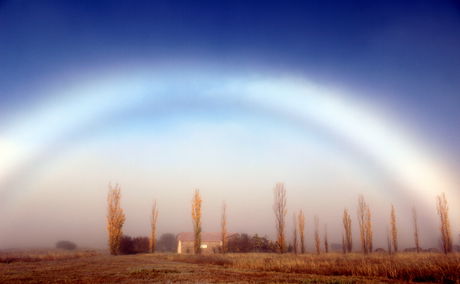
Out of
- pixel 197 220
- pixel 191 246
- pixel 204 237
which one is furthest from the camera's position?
pixel 204 237

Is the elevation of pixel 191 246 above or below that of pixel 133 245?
below

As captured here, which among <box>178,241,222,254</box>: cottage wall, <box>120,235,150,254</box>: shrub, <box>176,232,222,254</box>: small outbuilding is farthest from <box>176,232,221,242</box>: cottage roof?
<box>120,235,150,254</box>: shrub

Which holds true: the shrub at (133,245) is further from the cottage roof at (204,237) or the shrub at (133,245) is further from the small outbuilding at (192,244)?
the cottage roof at (204,237)

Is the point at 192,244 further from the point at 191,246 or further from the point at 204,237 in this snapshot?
the point at 204,237

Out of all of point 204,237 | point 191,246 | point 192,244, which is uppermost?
point 204,237

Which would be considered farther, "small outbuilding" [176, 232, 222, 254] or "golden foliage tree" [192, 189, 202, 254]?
"small outbuilding" [176, 232, 222, 254]

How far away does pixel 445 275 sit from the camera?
14250 mm

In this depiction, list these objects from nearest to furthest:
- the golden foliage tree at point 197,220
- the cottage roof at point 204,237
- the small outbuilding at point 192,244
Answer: the golden foliage tree at point 197,220 → the small outbuilding at point 192,244 → the cottage roof at point 204,237

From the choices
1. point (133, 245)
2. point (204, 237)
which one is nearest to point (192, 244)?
point (204, 237)

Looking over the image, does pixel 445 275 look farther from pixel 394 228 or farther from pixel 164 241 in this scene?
pixel 164 241

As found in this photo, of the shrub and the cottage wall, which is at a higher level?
the shrub

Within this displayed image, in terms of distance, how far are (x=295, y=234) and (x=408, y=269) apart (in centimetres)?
4134

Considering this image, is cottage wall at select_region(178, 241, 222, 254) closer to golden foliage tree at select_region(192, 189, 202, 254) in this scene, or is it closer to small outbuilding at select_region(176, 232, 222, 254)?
small outbuilding at select_region(176, 232, 222, 254)

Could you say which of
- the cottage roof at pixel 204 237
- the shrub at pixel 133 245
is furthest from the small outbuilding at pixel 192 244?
the shrub at pixel 133 245
